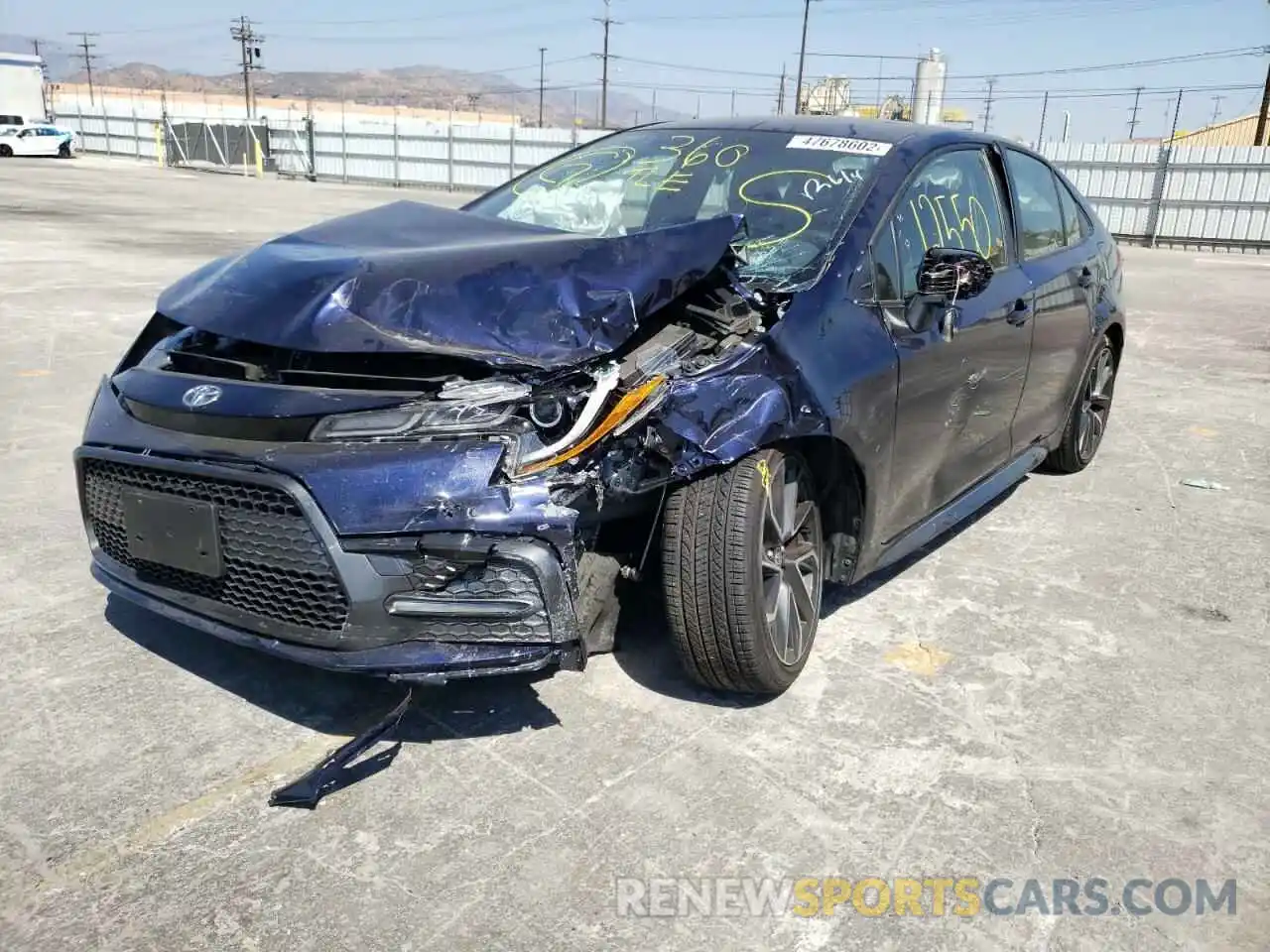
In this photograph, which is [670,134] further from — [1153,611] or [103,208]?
[103,208]

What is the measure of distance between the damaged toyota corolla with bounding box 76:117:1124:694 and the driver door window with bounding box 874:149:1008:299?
2cm

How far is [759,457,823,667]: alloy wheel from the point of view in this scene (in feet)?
9.16

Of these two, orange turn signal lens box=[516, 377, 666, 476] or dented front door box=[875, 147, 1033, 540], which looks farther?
dented front door box=[875, 147, 1033, 540]

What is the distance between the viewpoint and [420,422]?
2412 millimetres

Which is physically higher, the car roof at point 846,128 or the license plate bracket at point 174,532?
the car roof at point 846,128

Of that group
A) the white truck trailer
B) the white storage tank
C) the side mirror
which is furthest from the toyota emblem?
the white truck trailer

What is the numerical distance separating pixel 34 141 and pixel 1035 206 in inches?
1742

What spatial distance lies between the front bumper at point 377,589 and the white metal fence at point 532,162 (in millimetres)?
22103

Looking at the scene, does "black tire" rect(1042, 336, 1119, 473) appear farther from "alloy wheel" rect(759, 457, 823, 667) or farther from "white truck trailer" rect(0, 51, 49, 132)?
"white truck trailer" rect(0, 51, 49, 132)

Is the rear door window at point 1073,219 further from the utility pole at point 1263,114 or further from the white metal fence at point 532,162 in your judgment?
the utility pole at point 1263,114

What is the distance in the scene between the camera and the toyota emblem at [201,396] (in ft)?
8.39

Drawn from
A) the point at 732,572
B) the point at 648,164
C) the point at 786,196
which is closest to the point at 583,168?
the point at 648,164

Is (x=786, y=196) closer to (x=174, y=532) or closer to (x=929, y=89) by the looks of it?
(x=174, y=532)

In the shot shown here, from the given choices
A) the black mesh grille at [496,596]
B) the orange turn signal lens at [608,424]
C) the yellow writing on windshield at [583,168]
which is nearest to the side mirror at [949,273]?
the orange turn signal lens at [608,424]
